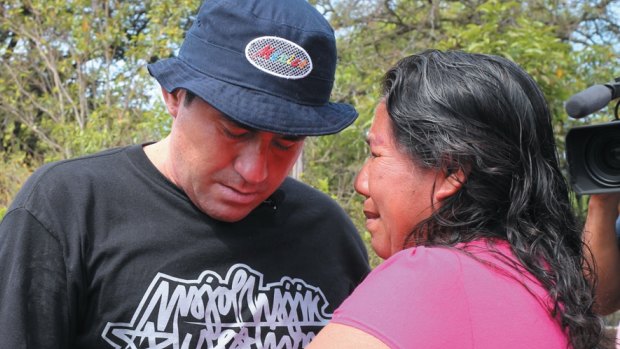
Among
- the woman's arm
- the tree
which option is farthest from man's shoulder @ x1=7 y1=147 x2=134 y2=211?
the tree

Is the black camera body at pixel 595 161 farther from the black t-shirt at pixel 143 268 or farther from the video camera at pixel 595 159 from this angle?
the black t-shirt at pixel 143 268

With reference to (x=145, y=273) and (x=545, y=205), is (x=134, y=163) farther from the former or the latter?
(x=545, y=205)

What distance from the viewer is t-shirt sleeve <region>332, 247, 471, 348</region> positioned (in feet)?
4.25

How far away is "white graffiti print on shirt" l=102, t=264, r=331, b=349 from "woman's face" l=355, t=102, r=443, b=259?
0.34m

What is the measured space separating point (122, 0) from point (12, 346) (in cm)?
624

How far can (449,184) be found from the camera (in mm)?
1613

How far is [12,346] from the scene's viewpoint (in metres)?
1.57

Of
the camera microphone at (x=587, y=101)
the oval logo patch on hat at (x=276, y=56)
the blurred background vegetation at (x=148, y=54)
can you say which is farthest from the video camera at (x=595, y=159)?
the blurred background vegetation at (x=148, y=54)

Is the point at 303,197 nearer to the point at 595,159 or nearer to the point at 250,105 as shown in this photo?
the point at 250,105

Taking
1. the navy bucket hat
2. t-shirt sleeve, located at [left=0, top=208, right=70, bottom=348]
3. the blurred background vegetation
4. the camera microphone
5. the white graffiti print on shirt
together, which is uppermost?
the navy bucket hat

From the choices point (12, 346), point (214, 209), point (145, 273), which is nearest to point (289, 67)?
point (214, 209)

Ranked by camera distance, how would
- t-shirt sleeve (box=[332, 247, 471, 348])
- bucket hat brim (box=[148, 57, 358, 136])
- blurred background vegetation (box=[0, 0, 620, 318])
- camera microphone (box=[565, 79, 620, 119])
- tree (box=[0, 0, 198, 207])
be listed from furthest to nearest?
tree (box=[0, 0, 198, 207]) < blurred background vegetation (box=[0, 0, 620, 318]) < camera microphone (box=[565, 79, 620, 119]) < bucket hat brim (box=[148, 57, 358, 136]) < t-shirt sleeve (box=[332, 247, 471, 348])

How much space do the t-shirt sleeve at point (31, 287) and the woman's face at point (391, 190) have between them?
708mm

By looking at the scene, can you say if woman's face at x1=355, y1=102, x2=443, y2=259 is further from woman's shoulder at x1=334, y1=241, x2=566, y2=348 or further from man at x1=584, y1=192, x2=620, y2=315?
man at x1=584, y1=192, x2=620, y2=315
